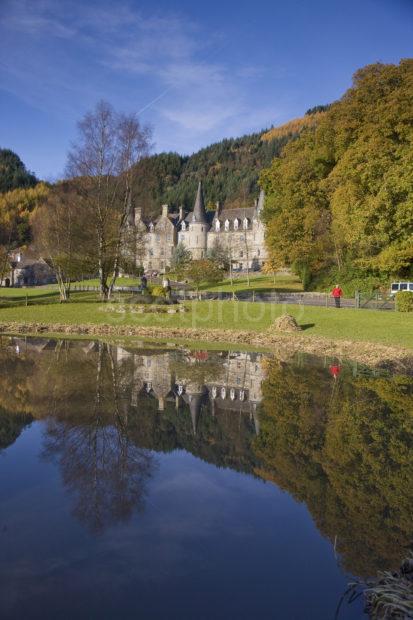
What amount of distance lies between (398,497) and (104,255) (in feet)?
88.0

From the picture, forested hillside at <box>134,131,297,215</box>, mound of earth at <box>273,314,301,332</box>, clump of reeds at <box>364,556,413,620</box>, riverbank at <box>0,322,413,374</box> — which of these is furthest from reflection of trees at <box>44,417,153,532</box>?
forested hillside at <box>134,131,297,215</box>

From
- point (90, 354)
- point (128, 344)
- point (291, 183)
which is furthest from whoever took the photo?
point (291, 183)

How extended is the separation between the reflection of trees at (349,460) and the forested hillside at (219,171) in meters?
95.9

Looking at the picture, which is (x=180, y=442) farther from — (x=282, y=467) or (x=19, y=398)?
(x=19, y=398)

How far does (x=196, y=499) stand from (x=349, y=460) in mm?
2352

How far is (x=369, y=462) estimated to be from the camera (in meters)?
6.58

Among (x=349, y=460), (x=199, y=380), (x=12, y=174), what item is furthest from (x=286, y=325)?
(x=12, y=174)

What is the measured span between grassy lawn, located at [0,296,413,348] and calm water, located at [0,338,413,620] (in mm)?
9998

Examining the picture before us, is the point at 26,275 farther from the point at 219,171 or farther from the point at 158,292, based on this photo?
the point at 219,171

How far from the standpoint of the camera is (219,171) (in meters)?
171

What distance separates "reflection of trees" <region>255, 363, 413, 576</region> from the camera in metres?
4.68

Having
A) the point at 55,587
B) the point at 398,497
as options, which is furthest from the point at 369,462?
the point at 55,587

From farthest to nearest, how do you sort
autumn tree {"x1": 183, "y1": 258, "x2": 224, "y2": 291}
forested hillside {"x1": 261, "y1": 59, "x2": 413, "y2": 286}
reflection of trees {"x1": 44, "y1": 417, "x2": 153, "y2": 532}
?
1. autumn tree {"x1": 183, "y1": 258, "x2": 224, "y2": 291}
2. forested hillside {"x1": 261, "y1": 59, "x2": 413, "y2": 286}
3. reflection of trees {"x1": 44, "y1": 417, "x2": 153, "y2": 532}

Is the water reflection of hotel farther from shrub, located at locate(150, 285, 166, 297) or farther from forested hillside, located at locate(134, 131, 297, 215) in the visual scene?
forested hillside, located at locate(134, 131, 297, 215)
